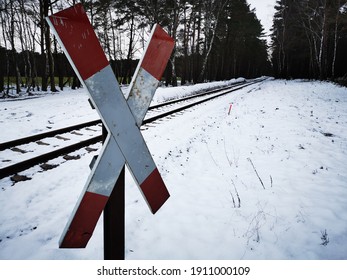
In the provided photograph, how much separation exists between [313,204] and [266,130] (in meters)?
4.15

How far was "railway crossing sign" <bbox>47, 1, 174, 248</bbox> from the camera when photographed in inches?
36.1

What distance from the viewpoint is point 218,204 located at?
10.9ft

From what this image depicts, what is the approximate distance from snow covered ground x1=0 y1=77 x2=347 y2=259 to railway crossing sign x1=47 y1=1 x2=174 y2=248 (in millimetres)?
1579

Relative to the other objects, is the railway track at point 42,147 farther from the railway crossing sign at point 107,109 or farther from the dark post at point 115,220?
the railway crossing sign at point 107,109

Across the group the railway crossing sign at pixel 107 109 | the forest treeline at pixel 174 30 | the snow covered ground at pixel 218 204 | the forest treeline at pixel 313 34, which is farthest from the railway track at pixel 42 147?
the forest treeline at pixel 313 34

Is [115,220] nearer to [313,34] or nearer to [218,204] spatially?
[218,204]

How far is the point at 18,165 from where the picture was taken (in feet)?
13.6

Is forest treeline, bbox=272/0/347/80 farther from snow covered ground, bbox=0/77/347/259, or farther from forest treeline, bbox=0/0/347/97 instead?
snow covered ground, bbox=0/77/347/259

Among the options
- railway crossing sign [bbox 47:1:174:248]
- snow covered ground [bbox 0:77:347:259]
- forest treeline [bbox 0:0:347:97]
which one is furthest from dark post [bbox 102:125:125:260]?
forest treeline [bbox 0:0:347:97]

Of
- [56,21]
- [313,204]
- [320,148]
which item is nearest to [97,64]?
[56,21]

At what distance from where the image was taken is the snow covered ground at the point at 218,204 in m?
2.46

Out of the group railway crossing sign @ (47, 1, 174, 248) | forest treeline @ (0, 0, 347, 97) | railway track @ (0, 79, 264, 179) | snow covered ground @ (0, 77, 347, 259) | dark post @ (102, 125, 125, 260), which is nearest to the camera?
railway crossing sign @ (47, 1, 174, 248)

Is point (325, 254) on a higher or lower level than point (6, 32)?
lower

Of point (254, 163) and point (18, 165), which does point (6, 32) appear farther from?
point (254, 163)
